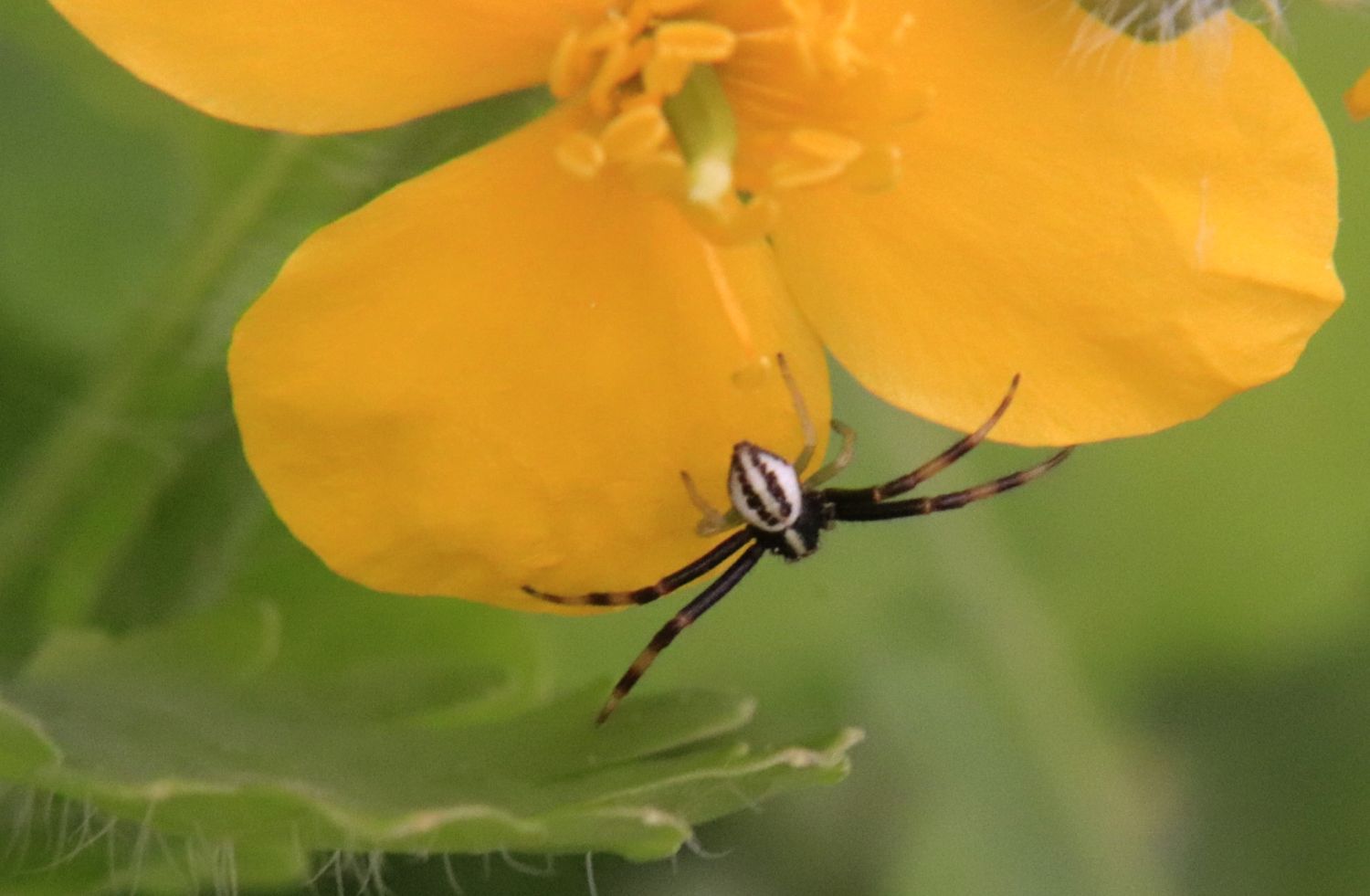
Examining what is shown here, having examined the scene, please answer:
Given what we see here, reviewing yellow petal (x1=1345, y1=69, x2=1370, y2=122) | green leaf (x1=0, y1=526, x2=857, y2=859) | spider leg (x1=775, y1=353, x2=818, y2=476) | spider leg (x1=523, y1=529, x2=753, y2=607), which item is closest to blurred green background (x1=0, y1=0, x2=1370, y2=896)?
green leaf (x1=0, y1=526, x2=857, y2=859)

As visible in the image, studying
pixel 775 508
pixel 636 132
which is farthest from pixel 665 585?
pixel 636 132

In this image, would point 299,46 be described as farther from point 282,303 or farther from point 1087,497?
point 1087,497

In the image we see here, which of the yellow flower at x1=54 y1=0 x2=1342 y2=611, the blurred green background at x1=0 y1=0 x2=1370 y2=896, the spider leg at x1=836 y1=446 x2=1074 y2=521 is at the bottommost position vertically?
the blurred green background at x1=0 y1=0 x2=1370 y2=896

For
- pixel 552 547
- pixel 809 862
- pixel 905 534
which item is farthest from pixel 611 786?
pixel 905 534

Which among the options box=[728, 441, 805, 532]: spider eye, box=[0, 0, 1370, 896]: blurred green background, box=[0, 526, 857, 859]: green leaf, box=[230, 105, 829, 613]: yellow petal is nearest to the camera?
box=[0, 526, 857, 859]: green leaf

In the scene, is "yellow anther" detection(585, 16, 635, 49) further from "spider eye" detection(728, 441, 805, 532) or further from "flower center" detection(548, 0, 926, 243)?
"spider eye" detection(728, 441, 805, 532)

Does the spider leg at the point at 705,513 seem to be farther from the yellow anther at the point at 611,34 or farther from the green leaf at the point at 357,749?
the yellow anther at the point at 611,34
